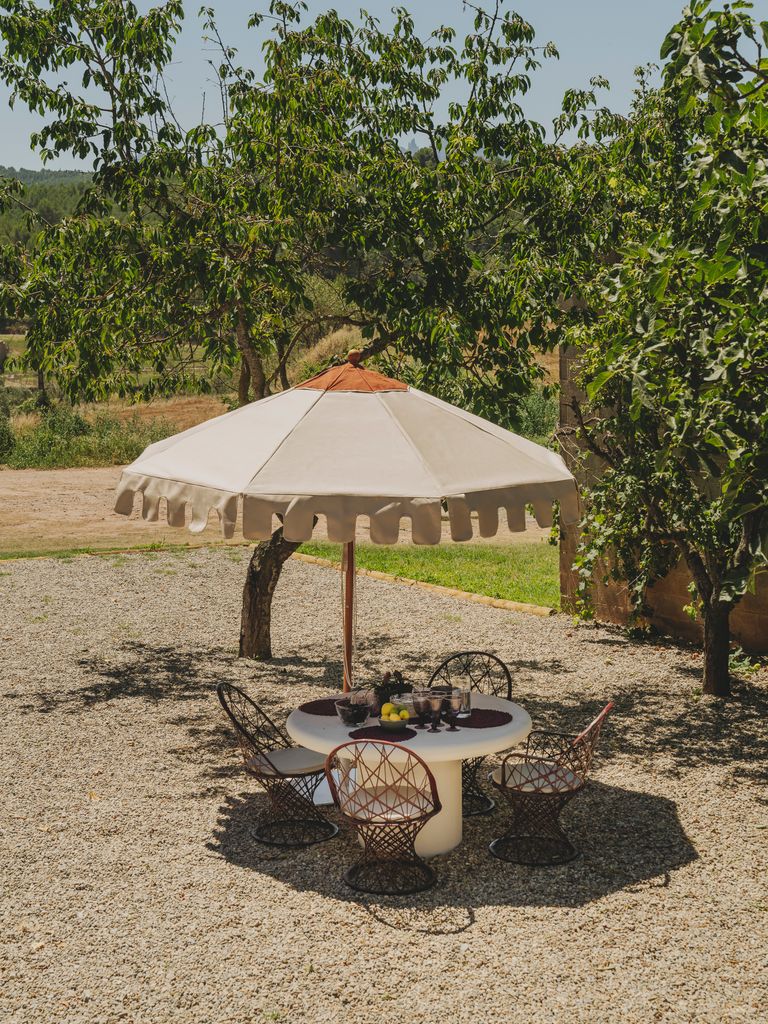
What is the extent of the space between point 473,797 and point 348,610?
1.42 meters

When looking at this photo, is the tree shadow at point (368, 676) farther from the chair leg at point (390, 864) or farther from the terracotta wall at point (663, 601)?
the chair leg at point (390, 864)

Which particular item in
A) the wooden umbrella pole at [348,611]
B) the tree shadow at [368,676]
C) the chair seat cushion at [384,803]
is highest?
the wooden umbrella pole at [348,611]

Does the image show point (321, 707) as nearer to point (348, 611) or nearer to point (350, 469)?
point (348, 611)

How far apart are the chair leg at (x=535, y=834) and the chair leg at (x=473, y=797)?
20.8 inches

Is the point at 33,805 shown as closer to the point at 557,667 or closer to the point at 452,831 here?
the point at 452,831

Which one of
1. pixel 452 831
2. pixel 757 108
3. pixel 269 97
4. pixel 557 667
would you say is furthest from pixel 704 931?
pixel 269 97

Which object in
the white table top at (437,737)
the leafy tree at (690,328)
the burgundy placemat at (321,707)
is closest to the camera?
the leafy tree at (690,328)

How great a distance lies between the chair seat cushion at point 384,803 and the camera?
5.41 meters

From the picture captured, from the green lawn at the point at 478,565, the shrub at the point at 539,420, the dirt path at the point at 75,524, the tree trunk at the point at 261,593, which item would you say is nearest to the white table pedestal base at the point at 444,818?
the tree trunk at the point at 261,593

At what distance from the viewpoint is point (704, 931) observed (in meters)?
4.98

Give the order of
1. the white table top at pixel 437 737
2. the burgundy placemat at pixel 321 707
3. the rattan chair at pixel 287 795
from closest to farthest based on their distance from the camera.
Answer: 1. the white table top at pixel 437 737
2. the rattan chair at pixel 287 795
3. the burgundy placemat at pixel 321 707

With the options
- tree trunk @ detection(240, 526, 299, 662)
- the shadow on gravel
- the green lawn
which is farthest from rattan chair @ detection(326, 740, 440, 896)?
the green lawn

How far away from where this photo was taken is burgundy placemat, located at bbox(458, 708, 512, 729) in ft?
19.4

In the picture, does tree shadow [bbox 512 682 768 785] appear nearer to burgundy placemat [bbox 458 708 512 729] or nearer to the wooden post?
burgundy placemat [bbox 458 708 512 729]
